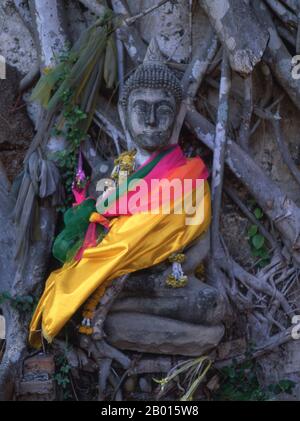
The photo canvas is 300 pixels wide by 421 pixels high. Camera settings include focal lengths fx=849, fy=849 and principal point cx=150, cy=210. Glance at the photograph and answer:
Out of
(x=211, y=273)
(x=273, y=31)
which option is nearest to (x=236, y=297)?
(x=211, y=273)

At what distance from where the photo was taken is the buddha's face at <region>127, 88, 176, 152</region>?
4527mm

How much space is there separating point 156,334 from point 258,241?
94 centimetres

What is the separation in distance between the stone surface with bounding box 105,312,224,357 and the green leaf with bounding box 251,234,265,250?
719 mm

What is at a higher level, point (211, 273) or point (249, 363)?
point (211, 273)

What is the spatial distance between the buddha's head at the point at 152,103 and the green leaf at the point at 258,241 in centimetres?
82

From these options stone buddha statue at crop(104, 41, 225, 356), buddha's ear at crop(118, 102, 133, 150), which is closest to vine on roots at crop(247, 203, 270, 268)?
stone buddha statue at crop(104, 41, 225, 356)

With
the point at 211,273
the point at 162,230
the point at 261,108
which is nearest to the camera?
the point at 162,230

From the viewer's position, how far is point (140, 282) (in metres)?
4.40

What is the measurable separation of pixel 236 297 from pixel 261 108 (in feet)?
3.73

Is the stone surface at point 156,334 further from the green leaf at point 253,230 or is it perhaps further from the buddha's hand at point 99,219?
the green leaf at point 253,230

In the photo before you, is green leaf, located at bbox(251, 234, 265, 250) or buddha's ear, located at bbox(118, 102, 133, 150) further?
A: green leaf, located at bbox(251, 234, 265, 250)

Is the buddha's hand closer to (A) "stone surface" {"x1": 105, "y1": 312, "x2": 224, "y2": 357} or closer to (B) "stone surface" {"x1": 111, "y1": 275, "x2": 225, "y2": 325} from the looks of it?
(B) "stone surface" {"x1": 111, "y1": 275, "x2": 225, "y2": 325}

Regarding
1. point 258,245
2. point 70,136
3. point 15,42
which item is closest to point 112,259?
point 70,136

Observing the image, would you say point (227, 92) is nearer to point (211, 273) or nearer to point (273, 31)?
point (273, 31)
